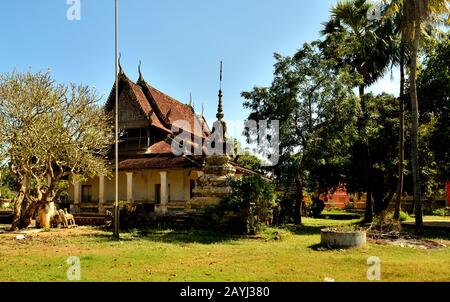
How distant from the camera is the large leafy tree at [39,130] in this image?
1773 cm

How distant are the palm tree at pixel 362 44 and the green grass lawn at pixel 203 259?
10.4m

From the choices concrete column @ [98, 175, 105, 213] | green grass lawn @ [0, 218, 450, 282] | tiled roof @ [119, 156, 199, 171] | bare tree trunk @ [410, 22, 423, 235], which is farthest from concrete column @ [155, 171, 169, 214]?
bare tree trunk @ [410, 22, 423, 235]

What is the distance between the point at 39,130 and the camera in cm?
1778

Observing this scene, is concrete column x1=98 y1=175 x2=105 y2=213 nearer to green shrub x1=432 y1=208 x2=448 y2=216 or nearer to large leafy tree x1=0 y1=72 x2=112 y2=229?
large leafy tree x1=0 y1=72 x2=112 y2=229

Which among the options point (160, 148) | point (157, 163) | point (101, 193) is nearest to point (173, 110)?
point (160, 148)

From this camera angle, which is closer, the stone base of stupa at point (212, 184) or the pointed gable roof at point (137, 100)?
the stone base of stupa at point (212, 184)

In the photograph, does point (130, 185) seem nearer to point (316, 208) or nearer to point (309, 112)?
point (309, 112)

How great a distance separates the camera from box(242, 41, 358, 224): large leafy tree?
67.8 ft

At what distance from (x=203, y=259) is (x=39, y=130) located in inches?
435

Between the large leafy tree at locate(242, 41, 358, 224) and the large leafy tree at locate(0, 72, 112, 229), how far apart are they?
9.39 metres

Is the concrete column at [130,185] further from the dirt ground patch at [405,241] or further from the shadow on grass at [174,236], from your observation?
the dirt ground patch at [405,241]

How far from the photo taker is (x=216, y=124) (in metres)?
20.2

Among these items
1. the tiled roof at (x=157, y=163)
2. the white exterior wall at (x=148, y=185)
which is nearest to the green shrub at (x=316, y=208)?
the white exterior wall at (x=148, y=185)
